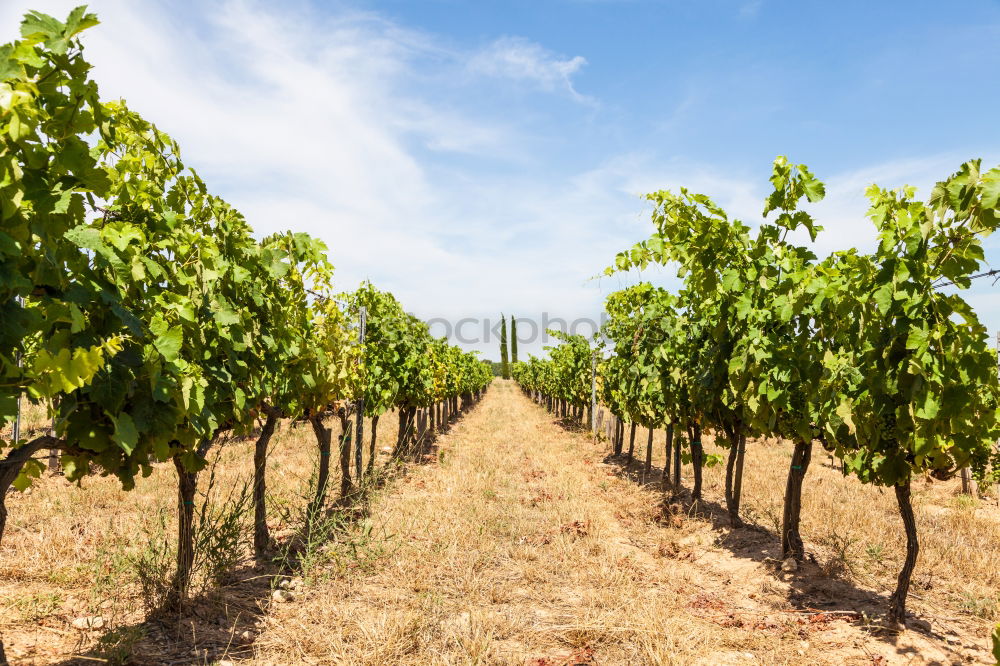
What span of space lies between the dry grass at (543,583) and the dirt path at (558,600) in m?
0.02

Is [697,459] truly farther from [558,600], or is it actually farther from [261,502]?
[261,502]

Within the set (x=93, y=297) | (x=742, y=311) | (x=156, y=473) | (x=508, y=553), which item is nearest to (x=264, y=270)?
(x=93, y=297)

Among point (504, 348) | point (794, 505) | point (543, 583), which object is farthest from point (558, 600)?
point (504, 348)

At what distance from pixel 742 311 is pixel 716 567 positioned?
2547 mm

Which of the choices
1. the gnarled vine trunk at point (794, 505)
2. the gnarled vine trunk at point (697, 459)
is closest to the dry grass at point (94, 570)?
the gnarled vine trunk at point (794, 505)

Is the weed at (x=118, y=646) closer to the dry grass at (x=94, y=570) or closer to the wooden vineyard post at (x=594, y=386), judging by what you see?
the dry grass at (x=94, y=570)

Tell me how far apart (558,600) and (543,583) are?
0.36m

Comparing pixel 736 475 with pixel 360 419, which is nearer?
pixel 736 475

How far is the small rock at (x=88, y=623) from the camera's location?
12.9 ft

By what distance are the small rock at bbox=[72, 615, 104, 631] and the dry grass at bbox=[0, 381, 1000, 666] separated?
60 mm

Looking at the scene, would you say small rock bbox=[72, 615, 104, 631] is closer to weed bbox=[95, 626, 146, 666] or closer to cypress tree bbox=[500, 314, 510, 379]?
weed bbox=[95, 626, 146, 666]

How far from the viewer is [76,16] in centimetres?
234

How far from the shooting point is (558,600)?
Result: 487 cm

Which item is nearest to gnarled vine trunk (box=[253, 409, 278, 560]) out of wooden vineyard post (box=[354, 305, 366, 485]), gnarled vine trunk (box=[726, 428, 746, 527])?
wooden vineyard post (box=[354, 305, 366, 485])
